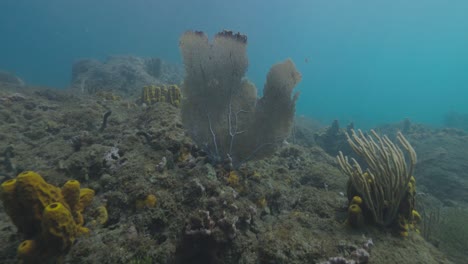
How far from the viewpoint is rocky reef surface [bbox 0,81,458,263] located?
2639 mm

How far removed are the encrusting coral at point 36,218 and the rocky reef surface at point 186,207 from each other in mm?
193

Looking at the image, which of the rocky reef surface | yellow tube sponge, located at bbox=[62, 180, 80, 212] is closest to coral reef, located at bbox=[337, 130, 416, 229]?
the rocky reef surface

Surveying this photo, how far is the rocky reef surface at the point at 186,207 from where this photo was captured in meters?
2.64

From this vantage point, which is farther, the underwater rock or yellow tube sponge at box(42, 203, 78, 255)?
the underwater rock

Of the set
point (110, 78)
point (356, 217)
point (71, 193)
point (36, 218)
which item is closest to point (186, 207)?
point (71, 193)

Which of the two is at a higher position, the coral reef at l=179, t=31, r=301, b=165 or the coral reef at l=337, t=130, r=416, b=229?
the coral reef at l=179, t=31, r=301, b=165

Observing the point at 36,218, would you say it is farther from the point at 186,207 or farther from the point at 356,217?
the point at 356,217

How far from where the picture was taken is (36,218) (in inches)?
94.0

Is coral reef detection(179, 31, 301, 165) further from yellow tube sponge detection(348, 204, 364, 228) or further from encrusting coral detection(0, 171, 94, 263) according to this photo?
encrusting coral detection(0, 171, 94, 263)

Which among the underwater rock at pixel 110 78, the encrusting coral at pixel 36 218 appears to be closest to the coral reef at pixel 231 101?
the encrusting coral at pixel 36 218

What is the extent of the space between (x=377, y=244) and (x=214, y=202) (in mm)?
2109

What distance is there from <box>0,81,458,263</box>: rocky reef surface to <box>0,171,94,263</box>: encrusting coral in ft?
0.63

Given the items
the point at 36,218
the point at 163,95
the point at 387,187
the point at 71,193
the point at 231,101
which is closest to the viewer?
the point at 36,218

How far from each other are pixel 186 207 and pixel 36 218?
1665 millimetres
